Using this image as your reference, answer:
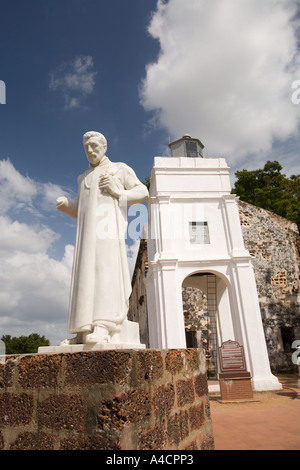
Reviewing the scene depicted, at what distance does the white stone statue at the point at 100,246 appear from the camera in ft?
7.53

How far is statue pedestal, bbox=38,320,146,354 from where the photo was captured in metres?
2.05

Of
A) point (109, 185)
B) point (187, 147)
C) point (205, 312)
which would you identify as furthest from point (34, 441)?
point (187, 147)

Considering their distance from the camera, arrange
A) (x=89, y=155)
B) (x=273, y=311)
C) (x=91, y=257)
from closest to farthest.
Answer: (x=91, y=257), (x=89, y=155), (x=273, y=311)

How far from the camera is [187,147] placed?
1409 centimetres

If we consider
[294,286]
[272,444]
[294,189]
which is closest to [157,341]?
[272,444]

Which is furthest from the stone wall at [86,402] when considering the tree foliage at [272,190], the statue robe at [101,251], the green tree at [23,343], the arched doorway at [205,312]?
the green tree at [23,343]

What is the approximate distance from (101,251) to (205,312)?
1195 cm

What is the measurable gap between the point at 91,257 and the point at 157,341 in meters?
8.24

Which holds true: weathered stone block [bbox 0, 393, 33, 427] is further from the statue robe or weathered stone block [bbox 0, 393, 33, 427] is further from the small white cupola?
the small white cupola

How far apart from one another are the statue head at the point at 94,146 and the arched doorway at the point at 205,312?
28.9 ft

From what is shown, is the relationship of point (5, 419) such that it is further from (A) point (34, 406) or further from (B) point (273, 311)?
(B) point (273, 311)

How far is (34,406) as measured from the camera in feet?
5.82

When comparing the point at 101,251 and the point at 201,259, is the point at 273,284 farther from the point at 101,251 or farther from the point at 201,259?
the point at 101,251

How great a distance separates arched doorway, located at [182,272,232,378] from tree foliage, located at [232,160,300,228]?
827 cm
